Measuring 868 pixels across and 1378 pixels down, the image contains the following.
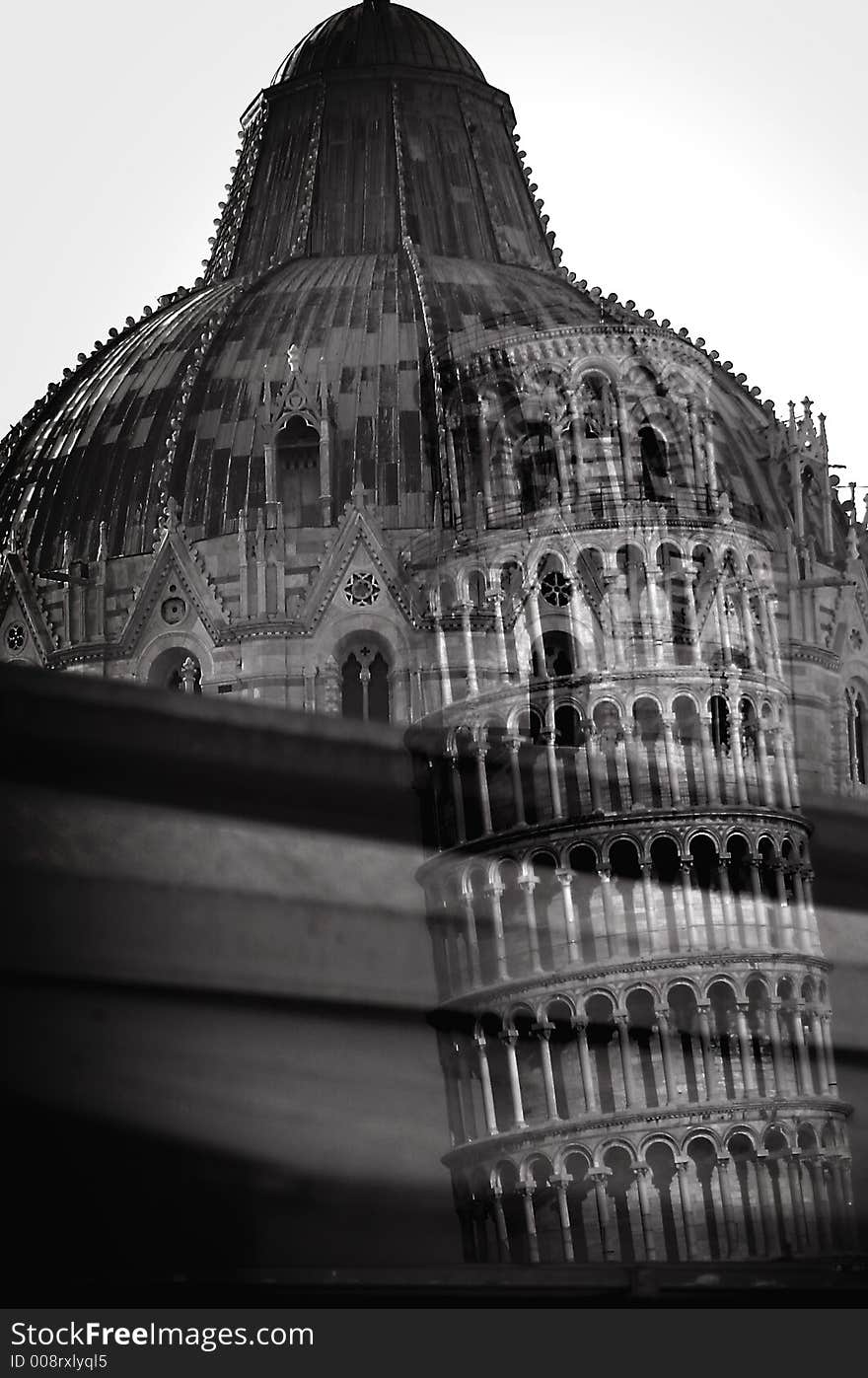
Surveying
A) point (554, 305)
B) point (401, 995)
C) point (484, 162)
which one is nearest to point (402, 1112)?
point (401, 995)

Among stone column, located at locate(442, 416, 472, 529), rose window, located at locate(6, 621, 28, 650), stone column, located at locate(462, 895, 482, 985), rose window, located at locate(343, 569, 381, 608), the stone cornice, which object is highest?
stone column, located at locate(442, 416, 472, 529)

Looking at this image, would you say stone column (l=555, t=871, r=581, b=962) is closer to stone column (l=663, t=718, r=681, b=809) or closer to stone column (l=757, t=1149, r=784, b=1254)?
stone column (l=663, t=718, r=681, b=809)

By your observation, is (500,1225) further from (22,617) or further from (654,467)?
(22,617)

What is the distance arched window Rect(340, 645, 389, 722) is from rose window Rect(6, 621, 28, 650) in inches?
292

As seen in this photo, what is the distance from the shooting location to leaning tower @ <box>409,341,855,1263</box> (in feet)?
179

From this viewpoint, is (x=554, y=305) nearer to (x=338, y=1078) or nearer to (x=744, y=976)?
(x=744, y=976)

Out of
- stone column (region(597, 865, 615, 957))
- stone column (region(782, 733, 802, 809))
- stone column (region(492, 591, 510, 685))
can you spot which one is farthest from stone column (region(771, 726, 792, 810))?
stone column (region(492, 591, 510, 685))

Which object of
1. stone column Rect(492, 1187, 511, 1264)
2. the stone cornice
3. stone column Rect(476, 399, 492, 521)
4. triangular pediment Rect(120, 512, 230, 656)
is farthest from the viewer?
triangular pediment Rect(120, 512, 230, 656)

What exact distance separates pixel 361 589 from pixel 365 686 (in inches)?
80.5

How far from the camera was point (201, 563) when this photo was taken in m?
65.5

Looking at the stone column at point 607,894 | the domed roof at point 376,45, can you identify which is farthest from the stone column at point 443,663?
the domed roof at point 376,45

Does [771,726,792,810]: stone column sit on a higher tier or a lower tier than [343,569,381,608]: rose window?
lower

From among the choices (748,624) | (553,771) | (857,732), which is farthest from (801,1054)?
(857,732)

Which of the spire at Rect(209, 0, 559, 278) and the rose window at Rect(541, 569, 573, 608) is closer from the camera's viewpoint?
the rose window at Rect(541, 569, 573, 608)
